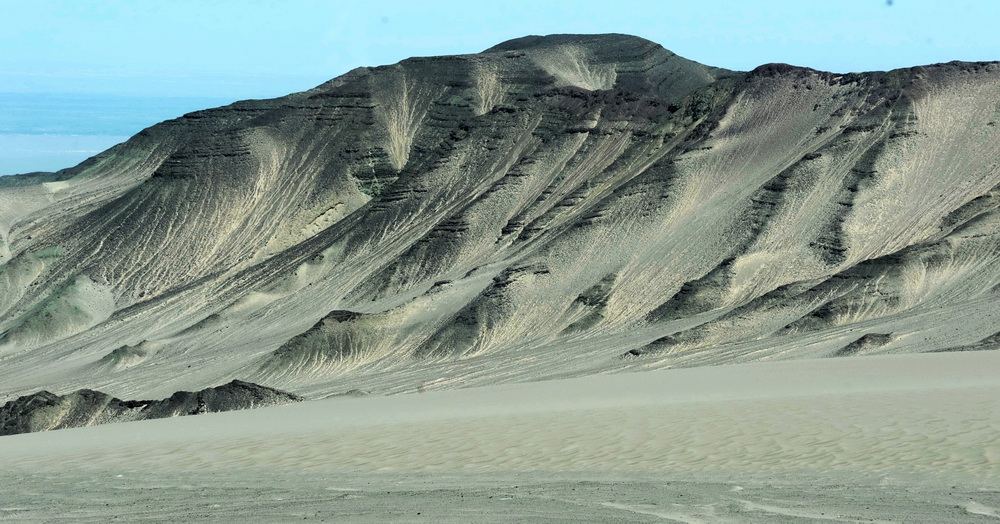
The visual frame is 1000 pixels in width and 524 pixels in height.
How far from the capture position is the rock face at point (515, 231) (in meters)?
49.9

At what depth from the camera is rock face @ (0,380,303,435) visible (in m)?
37.3

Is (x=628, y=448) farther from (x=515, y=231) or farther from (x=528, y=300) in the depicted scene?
(x=515, y=231)

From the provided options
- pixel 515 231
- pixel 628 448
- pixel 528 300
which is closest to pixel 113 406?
pixel 528 300

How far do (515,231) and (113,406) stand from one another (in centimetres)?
3005

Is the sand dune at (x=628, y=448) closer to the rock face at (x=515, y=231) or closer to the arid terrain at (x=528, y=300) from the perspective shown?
the arid terrain at (x=528, y=300)

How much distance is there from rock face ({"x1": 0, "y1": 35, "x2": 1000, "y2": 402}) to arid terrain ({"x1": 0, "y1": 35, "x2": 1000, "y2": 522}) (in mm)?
189

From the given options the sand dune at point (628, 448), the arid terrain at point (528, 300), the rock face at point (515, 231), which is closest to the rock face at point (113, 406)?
the arid terrain at point (528, 300)

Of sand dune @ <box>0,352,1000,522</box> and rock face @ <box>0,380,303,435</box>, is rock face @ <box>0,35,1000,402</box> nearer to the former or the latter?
rock face @ <box>0,380,303,435</box>

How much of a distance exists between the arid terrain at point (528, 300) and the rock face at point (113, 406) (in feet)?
0.49

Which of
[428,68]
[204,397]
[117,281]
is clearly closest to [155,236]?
[117,281]

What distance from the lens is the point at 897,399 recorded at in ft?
64.9

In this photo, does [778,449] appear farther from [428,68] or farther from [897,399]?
[428,68]

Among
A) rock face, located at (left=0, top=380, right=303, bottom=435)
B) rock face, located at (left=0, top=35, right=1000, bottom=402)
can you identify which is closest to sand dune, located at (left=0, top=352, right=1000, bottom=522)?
rock face, located at (left=0, top=380, right=303, bottom=435)

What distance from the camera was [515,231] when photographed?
66688mm
